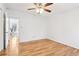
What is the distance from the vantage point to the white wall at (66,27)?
58.1 inches

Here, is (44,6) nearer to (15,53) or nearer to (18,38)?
(18,38)

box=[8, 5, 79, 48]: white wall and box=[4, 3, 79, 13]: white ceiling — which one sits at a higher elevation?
box=[4, 3, 79, 13]: white ceiling

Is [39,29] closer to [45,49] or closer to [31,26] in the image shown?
[31,26]

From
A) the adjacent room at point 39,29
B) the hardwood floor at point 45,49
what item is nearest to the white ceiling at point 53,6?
the adjacent room at point 39,29

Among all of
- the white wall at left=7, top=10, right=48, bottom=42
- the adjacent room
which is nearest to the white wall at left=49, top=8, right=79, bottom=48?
the adjacent room

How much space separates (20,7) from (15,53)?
659 millimetres

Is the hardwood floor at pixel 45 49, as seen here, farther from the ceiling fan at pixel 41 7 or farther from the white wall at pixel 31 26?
the ceiling fan at pixel 41 7

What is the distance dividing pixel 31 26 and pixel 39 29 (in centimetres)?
13

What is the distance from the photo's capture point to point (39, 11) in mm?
1494

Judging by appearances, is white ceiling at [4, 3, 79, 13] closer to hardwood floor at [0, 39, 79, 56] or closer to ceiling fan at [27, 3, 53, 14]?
ceiling fan at [27, 3, 53, 14]

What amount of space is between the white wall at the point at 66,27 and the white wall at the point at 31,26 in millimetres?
120

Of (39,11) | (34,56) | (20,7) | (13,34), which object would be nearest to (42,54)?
(34,56)

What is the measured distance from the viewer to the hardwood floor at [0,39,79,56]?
150 centimetres

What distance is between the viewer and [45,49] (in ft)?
5.01
